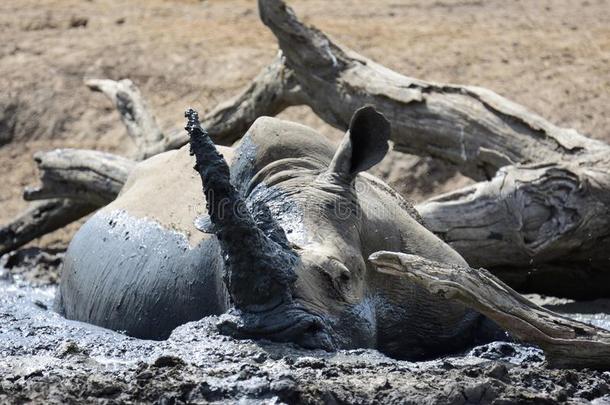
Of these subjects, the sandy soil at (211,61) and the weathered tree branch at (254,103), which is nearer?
the weathered tree branch at (254,103)

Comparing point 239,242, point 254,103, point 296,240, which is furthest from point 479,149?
point 239,242

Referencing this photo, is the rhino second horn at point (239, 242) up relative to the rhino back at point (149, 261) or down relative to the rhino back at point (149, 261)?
up

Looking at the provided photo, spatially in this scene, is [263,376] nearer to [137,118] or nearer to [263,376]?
[263,376]

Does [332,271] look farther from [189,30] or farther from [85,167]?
[189,30]

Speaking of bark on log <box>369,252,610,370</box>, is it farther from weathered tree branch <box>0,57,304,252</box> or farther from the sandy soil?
weathered tree branch <box>0,57,304,252</box>

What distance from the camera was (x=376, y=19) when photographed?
11.9 metres

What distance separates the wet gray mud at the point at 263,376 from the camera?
4109mm

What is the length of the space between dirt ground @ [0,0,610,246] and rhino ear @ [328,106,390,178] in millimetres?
4192

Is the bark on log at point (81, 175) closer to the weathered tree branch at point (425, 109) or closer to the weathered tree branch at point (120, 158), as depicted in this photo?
the weathered tree branch at point (120, 158)

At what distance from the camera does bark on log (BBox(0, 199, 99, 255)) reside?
8805mm

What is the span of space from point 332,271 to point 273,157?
2.63 ft

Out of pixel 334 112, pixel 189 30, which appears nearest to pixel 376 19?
pixel 189 30

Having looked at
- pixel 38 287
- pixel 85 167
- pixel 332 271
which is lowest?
pixel 38 287

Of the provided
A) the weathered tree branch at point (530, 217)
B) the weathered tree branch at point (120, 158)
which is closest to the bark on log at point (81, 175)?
the weathered tree branch at point (120, 158)
